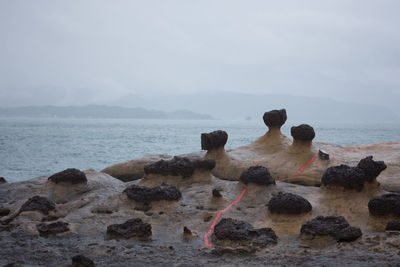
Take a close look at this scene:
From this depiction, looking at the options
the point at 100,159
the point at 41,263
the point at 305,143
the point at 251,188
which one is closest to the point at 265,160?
the point at 305,143

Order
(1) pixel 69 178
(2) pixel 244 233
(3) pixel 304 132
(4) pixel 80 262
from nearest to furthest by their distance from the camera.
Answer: (4) pixel 80 262 → (2) pixel 244 233 → (1) pixel 69 178 → (3) pixel 304 132

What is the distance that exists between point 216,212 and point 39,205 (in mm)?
2584

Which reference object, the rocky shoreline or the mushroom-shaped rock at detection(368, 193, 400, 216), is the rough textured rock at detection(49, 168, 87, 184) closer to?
the rocky shoreline

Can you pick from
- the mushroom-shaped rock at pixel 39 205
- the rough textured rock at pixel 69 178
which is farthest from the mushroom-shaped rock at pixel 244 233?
the rough textured rock at pixel 69 178

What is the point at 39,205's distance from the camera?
5887mm

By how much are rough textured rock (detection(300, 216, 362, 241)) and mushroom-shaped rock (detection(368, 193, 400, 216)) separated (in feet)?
1.90

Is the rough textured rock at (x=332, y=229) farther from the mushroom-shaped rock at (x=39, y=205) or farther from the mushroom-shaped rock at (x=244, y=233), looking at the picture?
the mushroom-shaped rock at (x=39, y=205)

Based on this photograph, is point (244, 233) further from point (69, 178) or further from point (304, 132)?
point (69, 178)

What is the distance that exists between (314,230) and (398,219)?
1130mm

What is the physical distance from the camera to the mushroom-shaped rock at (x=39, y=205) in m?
5.83

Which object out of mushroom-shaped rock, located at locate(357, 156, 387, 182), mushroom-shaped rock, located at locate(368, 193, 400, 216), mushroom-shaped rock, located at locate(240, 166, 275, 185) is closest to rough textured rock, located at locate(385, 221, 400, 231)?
mushroom-shaped rock, located at locate(368, 193, 400, 216)

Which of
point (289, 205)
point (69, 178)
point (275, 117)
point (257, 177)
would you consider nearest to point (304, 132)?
point (275, 117)

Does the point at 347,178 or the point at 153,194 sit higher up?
the point at 347,178

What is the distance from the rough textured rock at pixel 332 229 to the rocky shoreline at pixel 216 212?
0.01 metres
